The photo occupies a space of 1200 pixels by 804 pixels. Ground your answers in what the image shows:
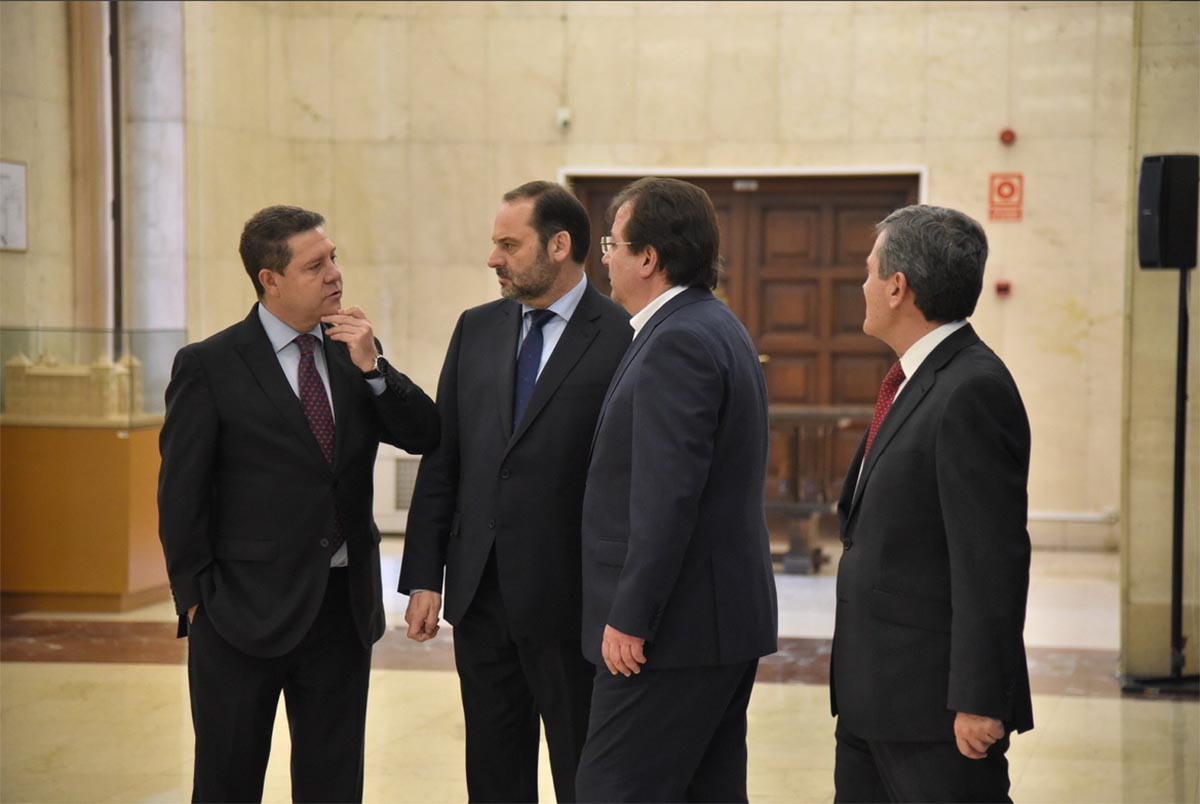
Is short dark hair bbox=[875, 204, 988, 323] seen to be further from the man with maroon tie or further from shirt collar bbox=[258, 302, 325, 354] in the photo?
shirt collar bbox=[258, 302, 325, 354]

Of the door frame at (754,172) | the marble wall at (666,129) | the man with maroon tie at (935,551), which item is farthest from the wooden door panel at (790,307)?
the man with maroon tie at (935,551)

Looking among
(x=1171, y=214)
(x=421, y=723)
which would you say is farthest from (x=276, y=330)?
(x=1171, y=214)

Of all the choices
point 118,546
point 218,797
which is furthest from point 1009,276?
point 218,797

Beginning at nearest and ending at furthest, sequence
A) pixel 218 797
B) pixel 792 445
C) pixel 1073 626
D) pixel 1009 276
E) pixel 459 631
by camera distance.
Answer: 1. pixel 218 797
2. pixel 459 631
3. pixel 1073 626
4. pixel 792 445
5. pixel 1009 276

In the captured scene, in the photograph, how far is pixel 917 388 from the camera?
2.70m

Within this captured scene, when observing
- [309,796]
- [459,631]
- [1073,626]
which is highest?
[459,631]

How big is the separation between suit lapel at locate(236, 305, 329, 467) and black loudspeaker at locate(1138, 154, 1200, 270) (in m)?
4.29

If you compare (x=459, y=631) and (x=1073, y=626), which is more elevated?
(x=459, y=631)

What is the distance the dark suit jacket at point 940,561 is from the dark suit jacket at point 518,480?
2.45 ft

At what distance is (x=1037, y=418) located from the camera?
9.89 metres

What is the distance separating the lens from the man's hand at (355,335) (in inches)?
126

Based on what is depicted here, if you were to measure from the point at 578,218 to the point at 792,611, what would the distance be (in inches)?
191

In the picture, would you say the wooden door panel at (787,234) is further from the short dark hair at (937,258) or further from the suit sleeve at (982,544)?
the suit sleeve at (982,544)

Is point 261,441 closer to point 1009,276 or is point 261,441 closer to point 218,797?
point 218,797
